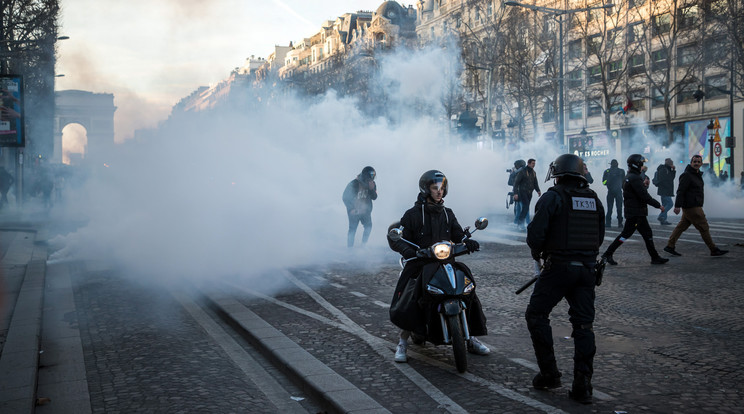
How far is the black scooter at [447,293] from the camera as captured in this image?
16.8 feet

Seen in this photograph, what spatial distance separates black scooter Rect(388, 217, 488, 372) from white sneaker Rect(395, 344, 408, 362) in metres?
0.26

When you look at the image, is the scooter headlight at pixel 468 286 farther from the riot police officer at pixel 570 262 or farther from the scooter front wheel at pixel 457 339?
the riot police officer at pixel 570 262

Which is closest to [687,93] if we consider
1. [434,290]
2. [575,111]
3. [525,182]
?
[575,111]

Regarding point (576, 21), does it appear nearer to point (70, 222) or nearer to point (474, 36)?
point (474, 36)

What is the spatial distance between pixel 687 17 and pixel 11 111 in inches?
1225

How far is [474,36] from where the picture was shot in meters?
40.2

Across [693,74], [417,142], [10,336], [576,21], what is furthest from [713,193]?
[10,336]

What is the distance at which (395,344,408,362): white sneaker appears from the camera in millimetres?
5508

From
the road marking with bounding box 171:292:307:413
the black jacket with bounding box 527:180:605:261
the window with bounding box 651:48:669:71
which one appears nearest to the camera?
the black jacket with bounding box 527:180:605:261

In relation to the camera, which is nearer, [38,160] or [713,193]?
[713,193]

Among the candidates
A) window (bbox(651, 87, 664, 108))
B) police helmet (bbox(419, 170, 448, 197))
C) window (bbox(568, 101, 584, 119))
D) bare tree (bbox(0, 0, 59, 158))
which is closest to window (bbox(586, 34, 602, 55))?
window (bbox(651, 87, 664, 108))

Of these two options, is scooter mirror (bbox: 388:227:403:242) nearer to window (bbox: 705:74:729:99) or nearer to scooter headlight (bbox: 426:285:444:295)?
scooter headlight (bbox: 426:285:444:295)

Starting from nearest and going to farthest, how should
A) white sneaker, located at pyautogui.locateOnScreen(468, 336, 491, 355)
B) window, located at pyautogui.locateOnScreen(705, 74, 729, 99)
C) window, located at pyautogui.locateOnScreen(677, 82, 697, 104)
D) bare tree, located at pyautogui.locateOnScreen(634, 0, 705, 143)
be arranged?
white sneaker, located at pyautogui.locateOnScreen(468, 336, 491, 355) → bare tree, located at pyautogui.locateOnScreen(634, 0, 705, 143) → window, located at pyautogui.locateOnScreen(705, 74, 729, 99) → window, located at pyautogui.locateOnScreen(677, 82, 697, 104)

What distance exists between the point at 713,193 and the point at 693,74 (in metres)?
13.2
